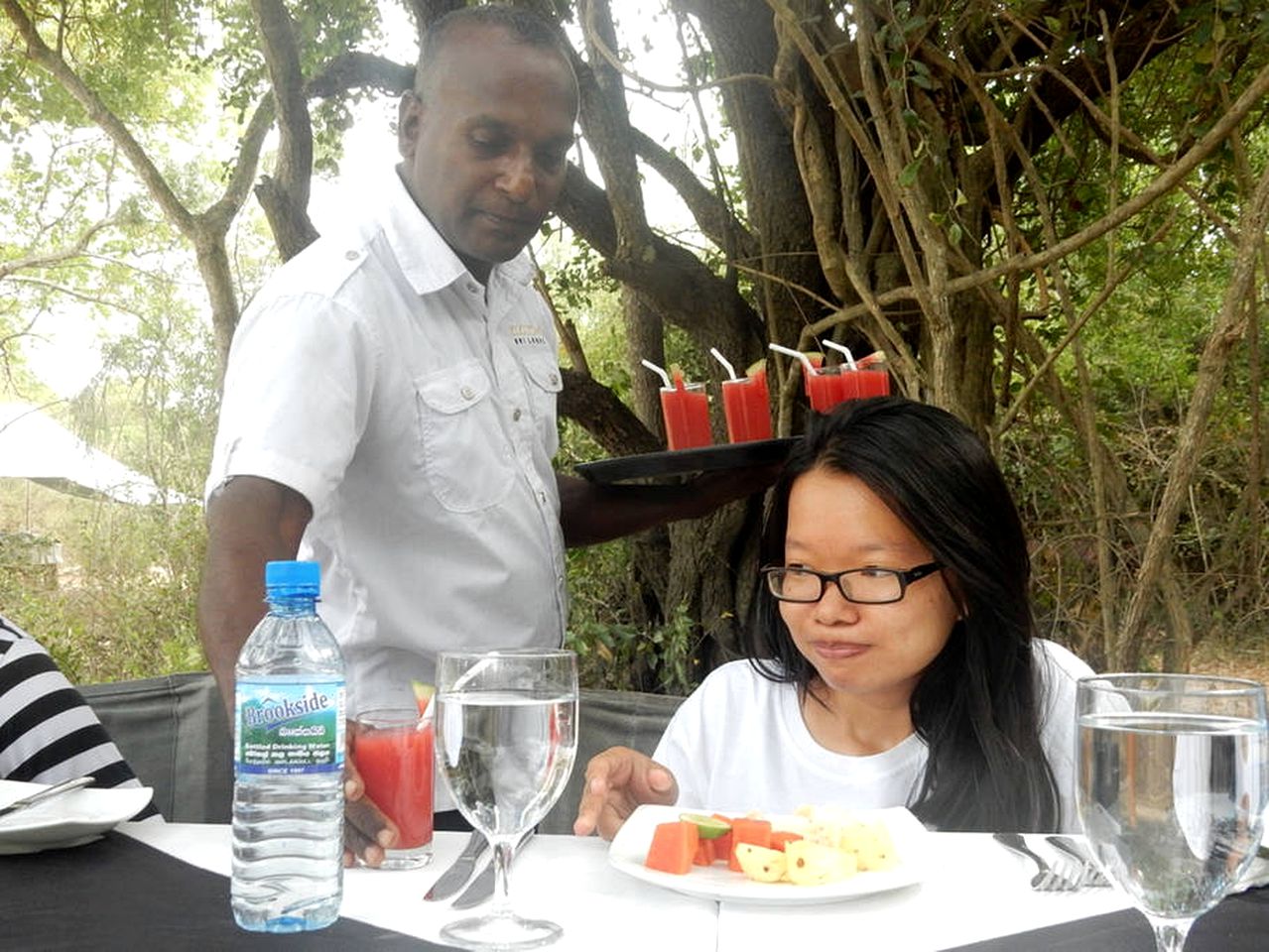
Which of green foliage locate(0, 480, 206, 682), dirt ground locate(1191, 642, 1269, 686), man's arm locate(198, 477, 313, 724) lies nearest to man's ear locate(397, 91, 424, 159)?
man's arm locate(198, 477, 313, 724)

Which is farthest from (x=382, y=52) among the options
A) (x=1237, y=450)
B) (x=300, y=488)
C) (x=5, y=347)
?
(x=5, y=347)

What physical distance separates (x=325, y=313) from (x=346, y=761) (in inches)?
37.6

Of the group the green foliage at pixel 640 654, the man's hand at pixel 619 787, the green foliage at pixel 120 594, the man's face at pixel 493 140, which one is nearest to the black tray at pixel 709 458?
the man's face at pixel 493 140

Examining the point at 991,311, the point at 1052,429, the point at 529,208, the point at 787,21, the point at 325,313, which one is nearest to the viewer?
the point at 325,313

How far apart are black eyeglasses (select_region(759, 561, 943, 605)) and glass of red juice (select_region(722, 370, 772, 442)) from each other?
2.87 ft

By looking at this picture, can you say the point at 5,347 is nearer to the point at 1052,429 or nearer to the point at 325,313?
the point at 1052,429

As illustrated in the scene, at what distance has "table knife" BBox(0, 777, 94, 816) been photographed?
1334 mm

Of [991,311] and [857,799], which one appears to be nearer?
[857,799]

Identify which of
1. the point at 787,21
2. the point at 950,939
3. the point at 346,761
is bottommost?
the point at 950,939

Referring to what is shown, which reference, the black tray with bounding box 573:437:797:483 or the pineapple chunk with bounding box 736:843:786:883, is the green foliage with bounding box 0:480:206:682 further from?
the pineapple chunk with bounding box 736:843:786:883

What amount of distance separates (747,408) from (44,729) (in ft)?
4.41

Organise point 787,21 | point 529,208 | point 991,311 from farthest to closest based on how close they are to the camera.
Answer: point 991,311, point 787,21, point 529,208

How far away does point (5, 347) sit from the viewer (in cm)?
1173

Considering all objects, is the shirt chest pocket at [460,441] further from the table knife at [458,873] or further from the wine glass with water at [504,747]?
the wine glass with water at [504,747]
